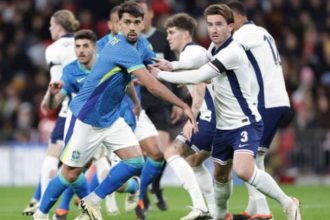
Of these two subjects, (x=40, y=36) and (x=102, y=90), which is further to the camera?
(x=40, y=36)

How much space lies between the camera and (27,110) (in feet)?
70.4

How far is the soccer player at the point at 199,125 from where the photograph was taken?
1107 centimetres

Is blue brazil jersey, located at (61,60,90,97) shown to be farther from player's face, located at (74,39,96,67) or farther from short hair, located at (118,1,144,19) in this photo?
short hair, located at (118,1,144,19)

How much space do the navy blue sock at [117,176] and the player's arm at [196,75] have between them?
96cm

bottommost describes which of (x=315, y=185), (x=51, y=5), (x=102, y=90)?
(x=315, y=185)

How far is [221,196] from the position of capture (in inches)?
408

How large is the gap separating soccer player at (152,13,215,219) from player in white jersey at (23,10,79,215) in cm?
137

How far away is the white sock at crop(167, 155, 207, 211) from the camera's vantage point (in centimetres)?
1117

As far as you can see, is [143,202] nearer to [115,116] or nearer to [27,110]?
[115,116]

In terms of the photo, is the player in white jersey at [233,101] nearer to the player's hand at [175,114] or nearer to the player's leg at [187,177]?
the player's leg at [187,177]

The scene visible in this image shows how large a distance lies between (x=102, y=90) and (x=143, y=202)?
9.67ft

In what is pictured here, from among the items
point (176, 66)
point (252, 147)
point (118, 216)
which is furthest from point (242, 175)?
point (118, 216)

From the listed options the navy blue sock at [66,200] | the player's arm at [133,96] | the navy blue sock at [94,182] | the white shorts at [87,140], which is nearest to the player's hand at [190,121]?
the white shorts at [87,140]

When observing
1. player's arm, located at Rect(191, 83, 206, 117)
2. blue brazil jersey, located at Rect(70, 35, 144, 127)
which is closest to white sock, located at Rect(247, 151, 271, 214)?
player's arm, located at Rect(191, 83, 206, 117)
